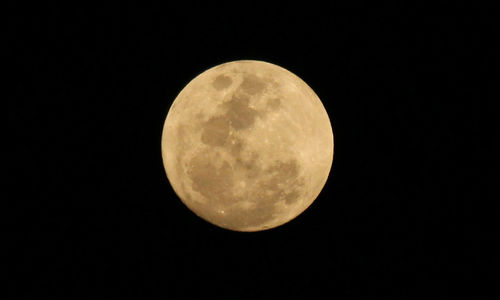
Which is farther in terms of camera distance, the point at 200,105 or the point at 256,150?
the point at 200,105

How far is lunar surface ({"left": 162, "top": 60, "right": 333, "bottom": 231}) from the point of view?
3242 mm

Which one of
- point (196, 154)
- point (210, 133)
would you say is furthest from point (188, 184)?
point (210, 133)

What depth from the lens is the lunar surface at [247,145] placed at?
3242mm

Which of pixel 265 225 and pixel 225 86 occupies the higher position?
pixel 225 86

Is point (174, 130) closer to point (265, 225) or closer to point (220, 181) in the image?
point (220, 181)

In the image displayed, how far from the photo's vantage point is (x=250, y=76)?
11.5 feet

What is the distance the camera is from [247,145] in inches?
126

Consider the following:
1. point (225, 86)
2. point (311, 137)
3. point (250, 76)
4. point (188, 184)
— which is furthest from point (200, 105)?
point (311, 137)

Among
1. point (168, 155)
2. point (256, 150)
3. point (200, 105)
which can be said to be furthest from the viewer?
point (168, 155)

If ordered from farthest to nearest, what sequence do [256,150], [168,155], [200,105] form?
1. [168,155]
2. [200,105]
3. [256,150]

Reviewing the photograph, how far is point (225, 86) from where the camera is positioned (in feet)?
11.3

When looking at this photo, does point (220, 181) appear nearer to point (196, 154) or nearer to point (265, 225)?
point (196, 154)

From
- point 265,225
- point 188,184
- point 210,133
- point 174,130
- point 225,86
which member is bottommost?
point 265,225

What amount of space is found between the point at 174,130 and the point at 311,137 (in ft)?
4.78
